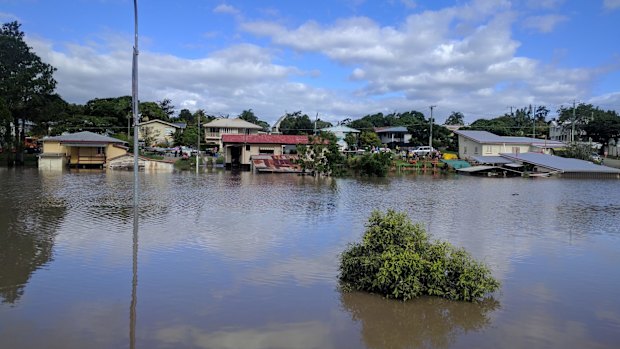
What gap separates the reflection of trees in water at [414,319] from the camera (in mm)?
6473

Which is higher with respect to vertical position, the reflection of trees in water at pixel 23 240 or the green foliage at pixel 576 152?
the green foliage at pixel 576 152

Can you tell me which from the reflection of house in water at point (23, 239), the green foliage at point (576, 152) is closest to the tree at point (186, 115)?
the green foliage at point (576, 152)

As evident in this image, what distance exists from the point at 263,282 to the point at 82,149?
4091 cm

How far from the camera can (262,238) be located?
42.5 feet

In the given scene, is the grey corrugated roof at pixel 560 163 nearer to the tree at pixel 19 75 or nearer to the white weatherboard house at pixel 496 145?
the white weatherboard house at pixel 496 145

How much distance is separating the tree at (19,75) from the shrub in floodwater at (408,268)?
134 ft

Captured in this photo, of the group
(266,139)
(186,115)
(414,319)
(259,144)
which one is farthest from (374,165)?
(186,115)

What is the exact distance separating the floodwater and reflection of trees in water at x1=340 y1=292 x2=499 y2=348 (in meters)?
0.03

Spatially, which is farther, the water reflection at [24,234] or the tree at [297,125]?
the tree at [297,125]

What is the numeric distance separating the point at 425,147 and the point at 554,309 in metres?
55.5

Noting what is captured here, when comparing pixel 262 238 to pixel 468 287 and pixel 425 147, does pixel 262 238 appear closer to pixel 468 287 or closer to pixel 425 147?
pixel 468 287

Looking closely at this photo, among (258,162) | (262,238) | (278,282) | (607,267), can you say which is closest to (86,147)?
(258,162)

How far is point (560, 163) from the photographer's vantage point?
47.8m

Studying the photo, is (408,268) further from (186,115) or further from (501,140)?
(186,115)
